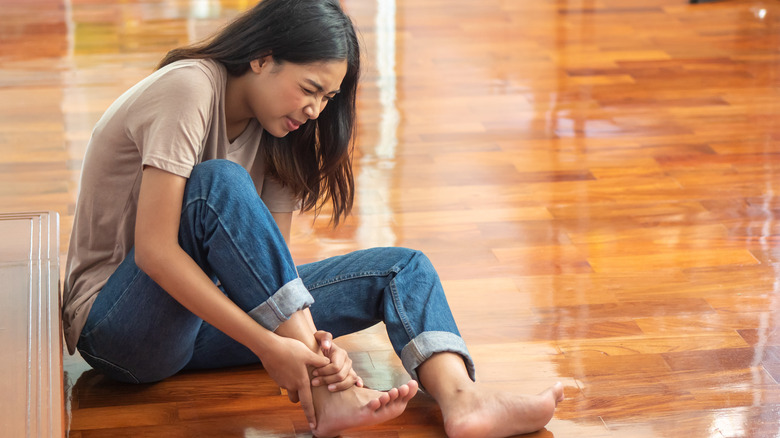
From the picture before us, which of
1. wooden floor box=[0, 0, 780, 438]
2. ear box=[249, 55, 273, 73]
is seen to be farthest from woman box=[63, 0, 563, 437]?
wooden floor box=[0, 0, 780, 438]

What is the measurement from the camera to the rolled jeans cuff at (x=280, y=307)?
1.33 metres

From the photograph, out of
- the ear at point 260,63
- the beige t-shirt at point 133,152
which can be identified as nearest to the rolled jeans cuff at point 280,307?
the beige t-shirt at point 133,152

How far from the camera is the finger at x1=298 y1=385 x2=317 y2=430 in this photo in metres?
1.38

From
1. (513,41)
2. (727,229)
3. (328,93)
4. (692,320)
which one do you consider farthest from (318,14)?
(513,41)

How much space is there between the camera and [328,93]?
1405mm

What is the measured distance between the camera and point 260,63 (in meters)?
1.40

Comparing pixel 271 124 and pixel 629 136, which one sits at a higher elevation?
pixel 271 124

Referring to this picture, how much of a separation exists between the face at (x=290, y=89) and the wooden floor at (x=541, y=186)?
18.0 inches

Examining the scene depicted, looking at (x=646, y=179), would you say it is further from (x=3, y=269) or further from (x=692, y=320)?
(x=3, y=269)

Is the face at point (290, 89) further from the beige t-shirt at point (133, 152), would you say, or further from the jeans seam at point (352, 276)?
the jeans seam at point (352, 276)

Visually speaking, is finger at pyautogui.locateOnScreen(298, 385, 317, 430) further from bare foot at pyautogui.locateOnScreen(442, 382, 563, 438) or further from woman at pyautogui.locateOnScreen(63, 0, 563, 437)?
bare foot at pyautogui.locateOnScreen(442, 382, 563, 438)

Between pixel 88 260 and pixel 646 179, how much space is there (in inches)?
58.1

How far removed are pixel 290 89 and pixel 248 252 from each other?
0.81 ft

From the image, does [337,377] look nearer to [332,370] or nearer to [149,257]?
[332,370]
